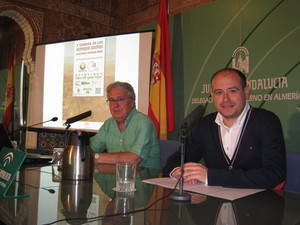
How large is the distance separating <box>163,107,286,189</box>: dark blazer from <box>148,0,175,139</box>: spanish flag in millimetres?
1690

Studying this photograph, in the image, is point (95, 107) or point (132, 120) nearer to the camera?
point (132, 120)

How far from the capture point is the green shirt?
91.0 inches

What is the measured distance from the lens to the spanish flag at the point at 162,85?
12.2 ft

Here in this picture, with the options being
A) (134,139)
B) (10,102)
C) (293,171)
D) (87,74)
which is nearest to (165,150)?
(134,139)

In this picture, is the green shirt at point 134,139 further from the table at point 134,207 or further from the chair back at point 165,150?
the table at point 134,207

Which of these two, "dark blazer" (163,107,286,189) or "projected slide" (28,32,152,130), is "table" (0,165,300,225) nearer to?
"dark blazer" (163,107,286,189)

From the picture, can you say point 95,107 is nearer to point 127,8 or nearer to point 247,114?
point 127,8

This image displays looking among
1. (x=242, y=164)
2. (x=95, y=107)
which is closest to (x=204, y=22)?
(x=95, y=107)

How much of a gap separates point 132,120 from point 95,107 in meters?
1.55

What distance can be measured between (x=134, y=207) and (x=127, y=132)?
1494 mm

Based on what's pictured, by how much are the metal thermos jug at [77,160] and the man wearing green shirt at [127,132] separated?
0.72 metres

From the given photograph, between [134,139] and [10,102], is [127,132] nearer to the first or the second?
[134,139]

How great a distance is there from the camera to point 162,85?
3.74m

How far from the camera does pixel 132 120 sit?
99.0 inches
